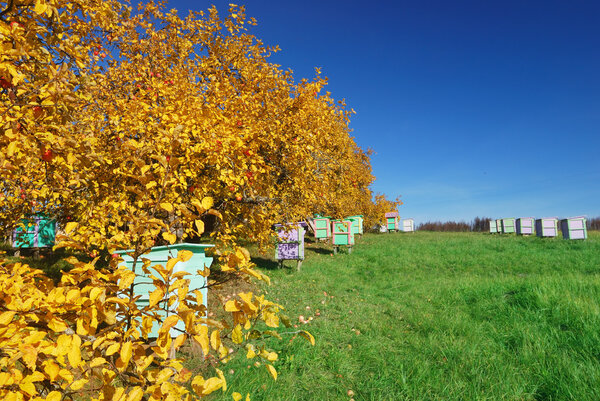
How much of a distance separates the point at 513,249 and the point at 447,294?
8976mm

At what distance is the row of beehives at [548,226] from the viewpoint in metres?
18.6

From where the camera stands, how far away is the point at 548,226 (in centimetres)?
2044

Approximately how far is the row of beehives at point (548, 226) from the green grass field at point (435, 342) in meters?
9.34

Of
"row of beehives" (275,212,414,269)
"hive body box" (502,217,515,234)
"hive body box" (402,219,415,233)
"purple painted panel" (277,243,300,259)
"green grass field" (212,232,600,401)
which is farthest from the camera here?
"hive body box" (402,219,415,233)

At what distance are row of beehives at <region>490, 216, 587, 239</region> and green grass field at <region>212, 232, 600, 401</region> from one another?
9.34 m

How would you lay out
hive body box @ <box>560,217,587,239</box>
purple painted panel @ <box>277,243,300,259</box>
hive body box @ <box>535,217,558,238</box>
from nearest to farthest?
purple painted panel @ <box>277,243,300,259</box> → hive body box @ <box>560,217,587,239</box> → hive body box @ <box>535,217,558,238</box>

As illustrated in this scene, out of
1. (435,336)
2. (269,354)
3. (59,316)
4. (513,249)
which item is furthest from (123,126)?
(513,249)

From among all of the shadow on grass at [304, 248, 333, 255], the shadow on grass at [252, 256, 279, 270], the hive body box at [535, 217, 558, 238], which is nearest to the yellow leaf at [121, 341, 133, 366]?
the shadow on grass at [252, 256, 279, 270]

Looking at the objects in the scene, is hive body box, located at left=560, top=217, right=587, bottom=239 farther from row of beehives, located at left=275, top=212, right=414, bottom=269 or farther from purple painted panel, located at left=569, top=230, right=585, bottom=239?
row of beehives, located at left=275, top=212, right=414, bottom=269

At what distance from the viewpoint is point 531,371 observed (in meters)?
4.62

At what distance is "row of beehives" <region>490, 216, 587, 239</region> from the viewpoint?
1856 centimetres

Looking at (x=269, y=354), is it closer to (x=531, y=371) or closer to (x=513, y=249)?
(x=531, y=371)

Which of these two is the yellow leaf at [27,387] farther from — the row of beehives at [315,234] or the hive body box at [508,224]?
the hive body box at [508,224]

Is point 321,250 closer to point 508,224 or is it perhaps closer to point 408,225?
point 508,224
